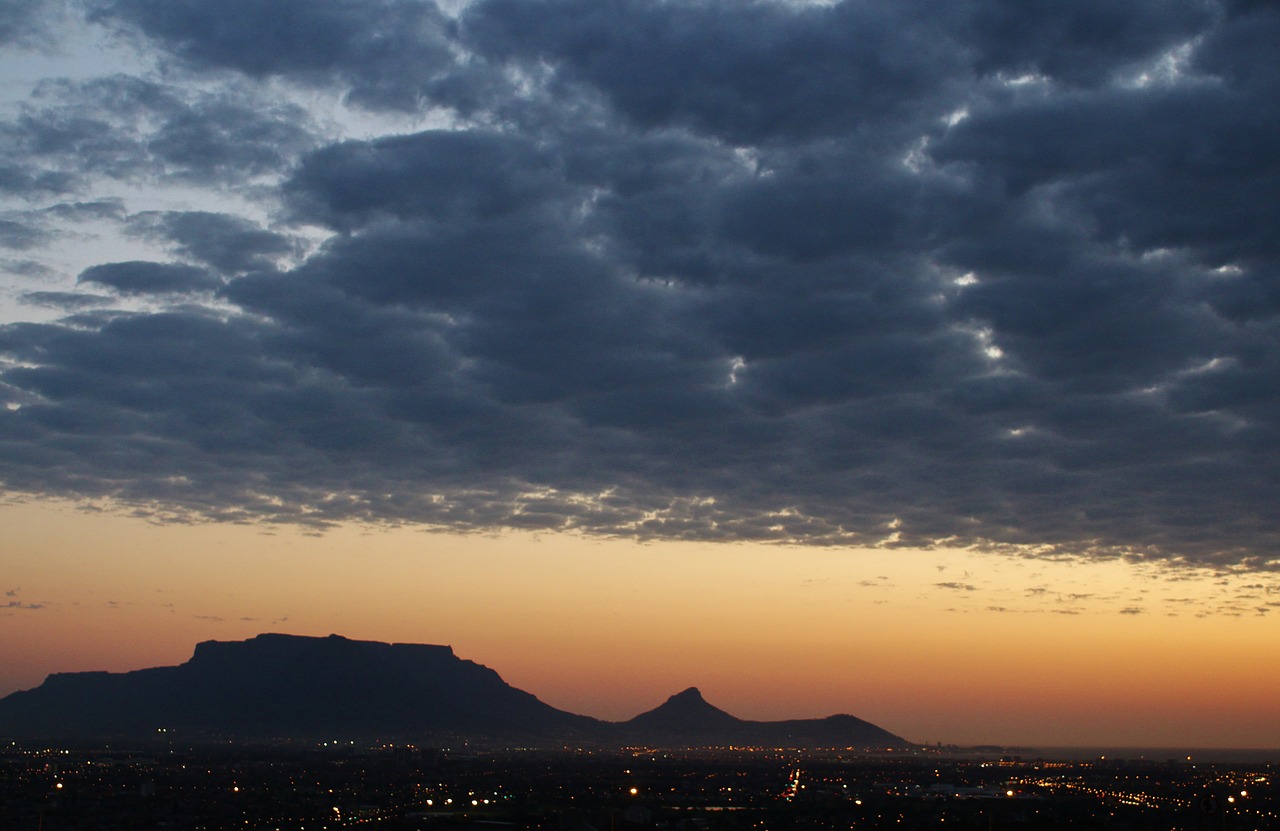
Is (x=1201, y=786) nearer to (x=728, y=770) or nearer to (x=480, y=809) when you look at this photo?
(x=728, y=770)

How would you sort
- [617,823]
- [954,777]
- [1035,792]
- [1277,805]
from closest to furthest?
[617,823]
[1277,805]
[1035,792]
[954,777]

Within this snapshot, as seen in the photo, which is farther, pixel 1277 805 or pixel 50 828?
pixel 1277 805

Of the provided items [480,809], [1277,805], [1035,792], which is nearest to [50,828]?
[480,809]

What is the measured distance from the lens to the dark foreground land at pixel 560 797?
75.6 meters

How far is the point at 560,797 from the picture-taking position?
101 metres

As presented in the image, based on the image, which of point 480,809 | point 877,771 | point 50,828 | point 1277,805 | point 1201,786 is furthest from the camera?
point 877,771

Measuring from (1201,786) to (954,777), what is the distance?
3678cm

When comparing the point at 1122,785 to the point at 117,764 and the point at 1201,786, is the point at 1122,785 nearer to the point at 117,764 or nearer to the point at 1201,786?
the point at 1201,786

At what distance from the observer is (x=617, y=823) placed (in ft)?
243

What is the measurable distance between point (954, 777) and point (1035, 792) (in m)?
44.1

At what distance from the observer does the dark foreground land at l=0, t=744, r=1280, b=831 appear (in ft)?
248

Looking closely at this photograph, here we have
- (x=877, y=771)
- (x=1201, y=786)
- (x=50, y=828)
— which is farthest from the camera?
(x=877, y=771)

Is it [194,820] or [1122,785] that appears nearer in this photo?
[194,820]

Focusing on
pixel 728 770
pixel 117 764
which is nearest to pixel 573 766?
pixel 728 770
